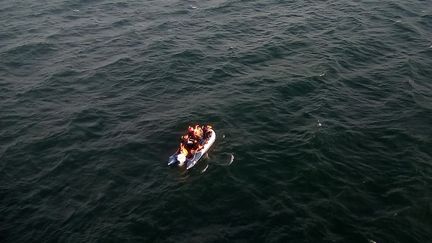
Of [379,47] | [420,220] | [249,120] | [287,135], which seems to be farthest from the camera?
[379,47]

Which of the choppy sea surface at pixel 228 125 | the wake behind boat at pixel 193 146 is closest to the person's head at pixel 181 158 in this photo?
the wake behind boat at pixel 193 146

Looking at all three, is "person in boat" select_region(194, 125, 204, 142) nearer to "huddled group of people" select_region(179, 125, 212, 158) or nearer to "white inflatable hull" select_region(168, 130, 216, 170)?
"huddled group of people" select_region(179, 125, 212, 158)

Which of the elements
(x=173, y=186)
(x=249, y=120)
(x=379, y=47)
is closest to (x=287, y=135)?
(x=249, y=120)

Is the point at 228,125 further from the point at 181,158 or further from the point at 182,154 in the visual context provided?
the point at 181,158

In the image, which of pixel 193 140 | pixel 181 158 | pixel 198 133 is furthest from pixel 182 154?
pixel 198 133

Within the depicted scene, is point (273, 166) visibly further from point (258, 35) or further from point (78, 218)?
point (258, 35)

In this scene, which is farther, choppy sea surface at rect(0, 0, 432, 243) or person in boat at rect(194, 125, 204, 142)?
person in boat at rect(194, 125, 204, 142)

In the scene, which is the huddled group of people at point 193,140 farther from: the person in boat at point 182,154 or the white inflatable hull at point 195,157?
the white inflatable hull at point 195,157

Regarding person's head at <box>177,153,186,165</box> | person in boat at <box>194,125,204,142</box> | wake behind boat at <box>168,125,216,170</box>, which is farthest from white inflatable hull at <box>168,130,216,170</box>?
person in boat at <box>194,125,204,142</box>
